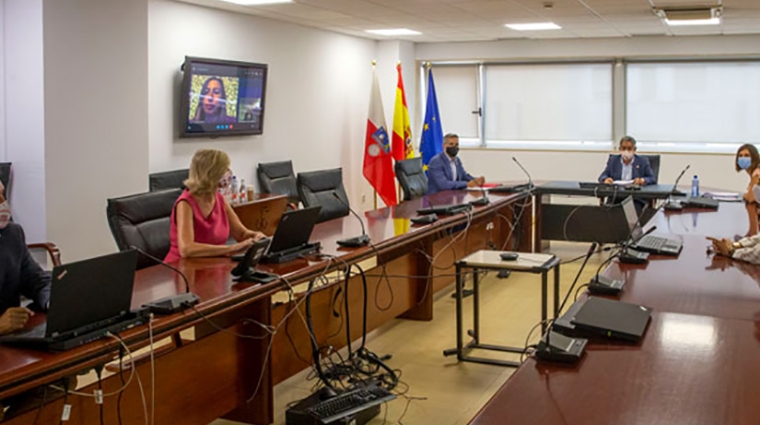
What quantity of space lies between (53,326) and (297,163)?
19.2 ft

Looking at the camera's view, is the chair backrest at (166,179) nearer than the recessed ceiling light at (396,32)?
Yes

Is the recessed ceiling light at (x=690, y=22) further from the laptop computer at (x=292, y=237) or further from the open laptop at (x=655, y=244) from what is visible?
the laptop computer at (x=292, y=237)

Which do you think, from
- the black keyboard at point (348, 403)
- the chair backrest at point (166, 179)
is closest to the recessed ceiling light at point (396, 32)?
the chair backrest at point (166, 179)

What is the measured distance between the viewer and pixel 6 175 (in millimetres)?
4758

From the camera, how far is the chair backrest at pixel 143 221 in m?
3.60

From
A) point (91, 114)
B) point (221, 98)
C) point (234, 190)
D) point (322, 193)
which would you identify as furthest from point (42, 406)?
point (221, 98)

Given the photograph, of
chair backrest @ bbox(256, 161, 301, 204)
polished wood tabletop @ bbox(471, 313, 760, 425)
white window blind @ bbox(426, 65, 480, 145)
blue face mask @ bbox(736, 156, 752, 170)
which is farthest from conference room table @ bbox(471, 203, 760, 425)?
white window blind @ bbox(426, 65, 480, 145)

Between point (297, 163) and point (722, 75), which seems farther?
point (722, 75)

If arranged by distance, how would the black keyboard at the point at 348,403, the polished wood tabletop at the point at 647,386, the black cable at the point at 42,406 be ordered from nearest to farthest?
the polished wood tabletop at the point at 647,386, the black cable at the point at 42,406, the black keyboard at the point at 348,403

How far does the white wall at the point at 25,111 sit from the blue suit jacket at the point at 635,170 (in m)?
4.71

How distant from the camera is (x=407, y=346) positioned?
15.3ft

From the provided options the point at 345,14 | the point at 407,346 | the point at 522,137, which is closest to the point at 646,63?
the point at 522,137

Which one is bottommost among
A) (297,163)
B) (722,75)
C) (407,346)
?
(407,346)

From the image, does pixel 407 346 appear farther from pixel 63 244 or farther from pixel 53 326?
pixel 53 326
